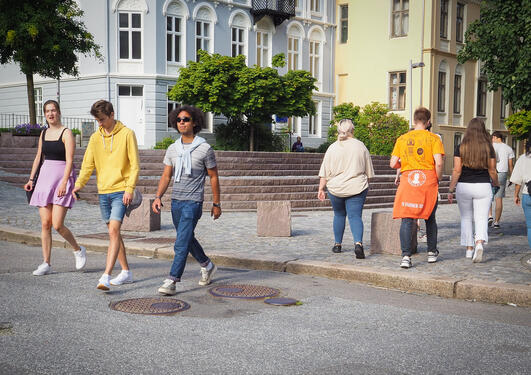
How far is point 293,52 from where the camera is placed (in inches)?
1574

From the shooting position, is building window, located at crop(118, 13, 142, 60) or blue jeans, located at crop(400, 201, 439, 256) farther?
building window, located at crop(118, 13, 142, 60)

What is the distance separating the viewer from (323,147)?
34.9 m

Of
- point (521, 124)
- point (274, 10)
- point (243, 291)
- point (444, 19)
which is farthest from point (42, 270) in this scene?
point (444, 19)

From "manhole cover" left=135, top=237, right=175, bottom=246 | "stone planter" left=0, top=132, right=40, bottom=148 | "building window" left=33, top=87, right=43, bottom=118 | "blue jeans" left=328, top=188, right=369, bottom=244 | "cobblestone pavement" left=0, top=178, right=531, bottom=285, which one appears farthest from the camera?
"building window" left=33, top=87, right=43, bottom=118

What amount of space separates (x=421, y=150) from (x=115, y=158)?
12.0 ft

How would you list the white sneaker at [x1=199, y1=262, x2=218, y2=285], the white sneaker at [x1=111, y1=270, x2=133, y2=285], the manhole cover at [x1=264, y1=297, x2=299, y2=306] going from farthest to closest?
the white sneaker at [x1=199, y1=262, x2=218, y2=285] < the white sneaker at [x1=111, y1=270, x2=133, y2=285] < the manhole cover at [x1=264, y1=297, x2=299, y2=306]

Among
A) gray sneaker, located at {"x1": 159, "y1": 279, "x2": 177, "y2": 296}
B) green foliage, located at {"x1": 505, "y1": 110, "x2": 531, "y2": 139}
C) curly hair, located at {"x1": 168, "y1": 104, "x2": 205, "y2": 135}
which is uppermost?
green foliage, located at {"x1": 505, "y1": 110, "x2": 531, "y2": 139}

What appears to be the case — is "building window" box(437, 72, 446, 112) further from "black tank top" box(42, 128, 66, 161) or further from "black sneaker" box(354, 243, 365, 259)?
"black tank top" box(42, 128, 66, 161)

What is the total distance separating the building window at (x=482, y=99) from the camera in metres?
43.3

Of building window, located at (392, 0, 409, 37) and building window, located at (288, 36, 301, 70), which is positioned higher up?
building window, located at (392, 0, 409, 37)

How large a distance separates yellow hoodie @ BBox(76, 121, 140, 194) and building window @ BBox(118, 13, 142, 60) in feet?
88.4

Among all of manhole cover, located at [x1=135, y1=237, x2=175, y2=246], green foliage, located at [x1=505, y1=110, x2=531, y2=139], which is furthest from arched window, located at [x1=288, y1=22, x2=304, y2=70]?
manhole cover, located at [x1=135, y1=237, x2=175, y2=246]

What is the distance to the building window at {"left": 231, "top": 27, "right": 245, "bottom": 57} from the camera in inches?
1436

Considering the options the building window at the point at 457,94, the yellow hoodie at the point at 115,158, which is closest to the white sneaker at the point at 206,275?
the yellow hoodie at the point at 115,158
